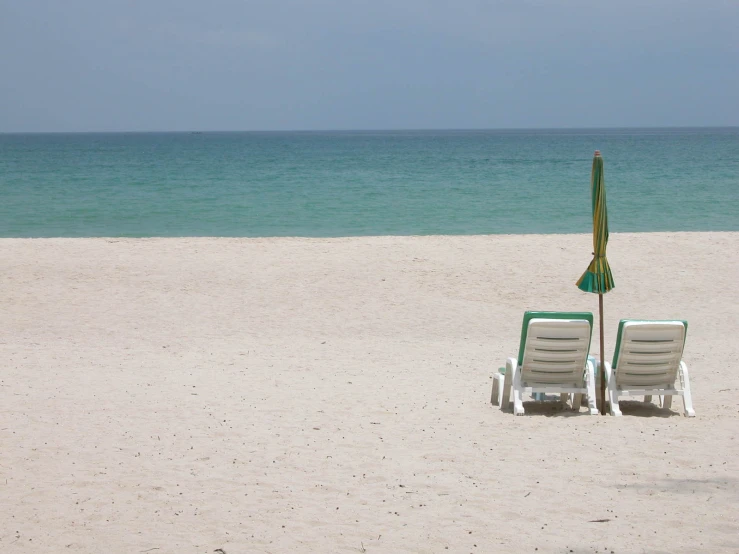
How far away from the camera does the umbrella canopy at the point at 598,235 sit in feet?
22.2

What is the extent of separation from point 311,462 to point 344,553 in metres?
1.51

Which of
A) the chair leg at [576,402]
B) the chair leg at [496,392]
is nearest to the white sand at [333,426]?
the chair leg at [496,392]

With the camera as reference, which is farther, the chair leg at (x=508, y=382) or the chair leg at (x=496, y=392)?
the chair leg at (x=496, y=392)

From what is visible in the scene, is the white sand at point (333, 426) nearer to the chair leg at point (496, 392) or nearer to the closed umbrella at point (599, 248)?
the chair leg at point (496, 392)

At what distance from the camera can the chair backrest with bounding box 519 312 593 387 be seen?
7.07 meters

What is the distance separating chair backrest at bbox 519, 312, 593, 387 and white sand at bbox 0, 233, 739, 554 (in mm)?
382

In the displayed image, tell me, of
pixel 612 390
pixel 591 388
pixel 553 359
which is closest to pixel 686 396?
pixel 612 390

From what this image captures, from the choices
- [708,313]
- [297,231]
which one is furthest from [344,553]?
[297,231]

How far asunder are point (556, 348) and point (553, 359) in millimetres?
→ 111

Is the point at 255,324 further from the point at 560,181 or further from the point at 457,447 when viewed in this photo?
the point at 560,181

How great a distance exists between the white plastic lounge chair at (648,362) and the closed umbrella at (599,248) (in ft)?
0.44

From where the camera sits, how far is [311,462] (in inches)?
232

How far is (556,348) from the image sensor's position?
7.13 meters

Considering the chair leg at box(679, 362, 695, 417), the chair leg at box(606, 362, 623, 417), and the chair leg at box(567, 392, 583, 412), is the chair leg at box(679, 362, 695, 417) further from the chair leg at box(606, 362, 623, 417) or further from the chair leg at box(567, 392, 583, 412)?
the chair leg at box(567, 392, 583, 412)
